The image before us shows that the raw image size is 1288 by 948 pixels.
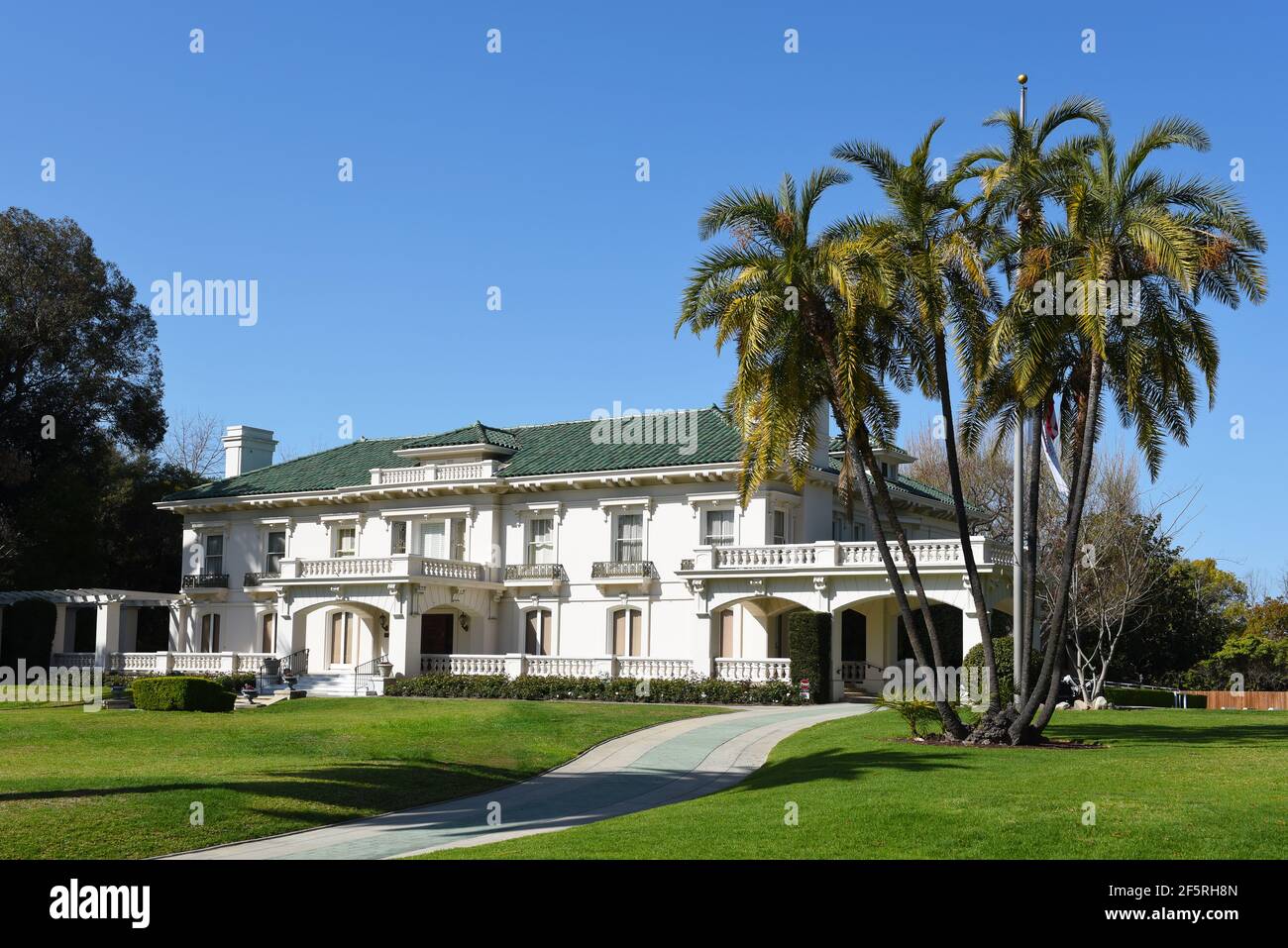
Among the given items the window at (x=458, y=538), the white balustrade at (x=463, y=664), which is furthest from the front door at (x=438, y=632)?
the white balustrade at (x=463, y=664)

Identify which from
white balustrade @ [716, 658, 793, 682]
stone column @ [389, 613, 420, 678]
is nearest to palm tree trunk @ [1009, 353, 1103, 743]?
white balustrade @ [716, 658, 793, 682]

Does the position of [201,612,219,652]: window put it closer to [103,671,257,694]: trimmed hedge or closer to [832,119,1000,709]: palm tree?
[103,671,257,694]: trimmed hedge

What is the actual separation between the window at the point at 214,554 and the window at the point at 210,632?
189 centimetres

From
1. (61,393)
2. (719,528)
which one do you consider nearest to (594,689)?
(719,528)

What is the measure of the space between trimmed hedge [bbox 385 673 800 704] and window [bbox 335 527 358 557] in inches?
378

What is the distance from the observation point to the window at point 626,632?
46469 mm

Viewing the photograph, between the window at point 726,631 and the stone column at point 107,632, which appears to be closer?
the window at point 726,631

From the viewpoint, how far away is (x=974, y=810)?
16016 mm

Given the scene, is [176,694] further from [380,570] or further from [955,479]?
[955,479]

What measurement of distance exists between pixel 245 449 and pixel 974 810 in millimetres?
50877

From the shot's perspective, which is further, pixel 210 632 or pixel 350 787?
pixel 210 632

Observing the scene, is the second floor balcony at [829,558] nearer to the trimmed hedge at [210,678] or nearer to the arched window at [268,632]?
the trimmed hedge at [210,678]
